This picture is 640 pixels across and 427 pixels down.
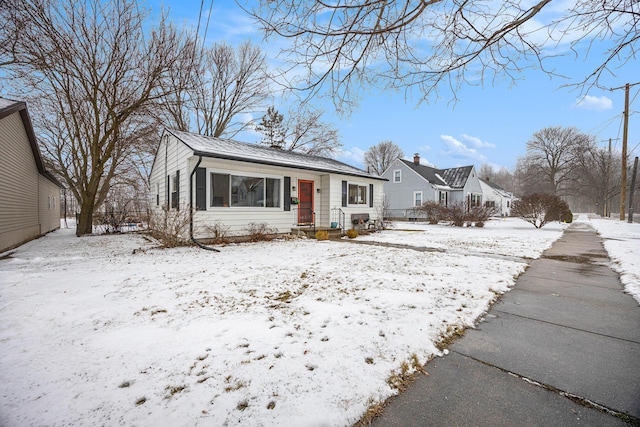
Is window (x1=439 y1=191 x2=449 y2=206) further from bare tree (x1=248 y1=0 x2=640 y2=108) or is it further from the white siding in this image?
the white siding

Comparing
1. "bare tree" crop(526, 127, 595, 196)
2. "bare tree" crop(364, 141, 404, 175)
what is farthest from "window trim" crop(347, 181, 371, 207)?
"bare tree" crop(526, 127, 595, 196)

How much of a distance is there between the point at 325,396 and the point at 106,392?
1.44 metres

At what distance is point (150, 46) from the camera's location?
37.7 feet

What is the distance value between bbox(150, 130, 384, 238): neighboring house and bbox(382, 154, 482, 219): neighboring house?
13.1m

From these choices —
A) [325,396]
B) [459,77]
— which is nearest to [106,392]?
[325,396]

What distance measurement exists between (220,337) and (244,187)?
735 centimetres

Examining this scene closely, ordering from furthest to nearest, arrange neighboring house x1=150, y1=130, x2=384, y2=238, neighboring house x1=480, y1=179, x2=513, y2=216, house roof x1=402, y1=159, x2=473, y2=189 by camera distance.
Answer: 1. neighboring house x1=480, y1=179, x2=513, y2=216
2. house roof x1=402, y1=159, x2=473, y2=189
3. neighboring house x1=150, y1=130, x2=384, y2=238

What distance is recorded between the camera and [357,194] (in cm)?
1316

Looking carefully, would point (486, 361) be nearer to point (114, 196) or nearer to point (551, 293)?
point (551, 293)

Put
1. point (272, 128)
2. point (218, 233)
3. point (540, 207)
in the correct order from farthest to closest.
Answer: point (272, 128), point (540, 207), point (218, 233)

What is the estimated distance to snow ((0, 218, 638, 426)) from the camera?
64.2 inches

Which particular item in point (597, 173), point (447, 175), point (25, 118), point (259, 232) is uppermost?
point (597, 173)

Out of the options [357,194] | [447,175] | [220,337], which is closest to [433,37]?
[220,337]

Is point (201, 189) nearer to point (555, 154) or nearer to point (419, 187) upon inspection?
point (419, 187)
